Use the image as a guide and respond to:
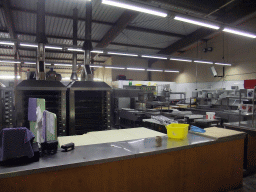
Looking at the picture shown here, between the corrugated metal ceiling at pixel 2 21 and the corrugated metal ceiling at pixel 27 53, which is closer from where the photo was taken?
the corrugated metal ceiling at pixel 2 21

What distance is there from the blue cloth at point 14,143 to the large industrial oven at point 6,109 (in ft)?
12.7

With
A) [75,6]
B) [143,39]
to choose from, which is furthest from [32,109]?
[143,39]

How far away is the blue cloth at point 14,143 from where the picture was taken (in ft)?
3.84

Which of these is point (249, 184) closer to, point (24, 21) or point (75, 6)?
point (75, 6)

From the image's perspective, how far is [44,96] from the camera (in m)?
3.02

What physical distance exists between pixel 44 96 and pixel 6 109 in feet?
7.39

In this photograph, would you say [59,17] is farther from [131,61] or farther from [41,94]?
[131,61]

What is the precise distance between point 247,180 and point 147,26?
7.83 m

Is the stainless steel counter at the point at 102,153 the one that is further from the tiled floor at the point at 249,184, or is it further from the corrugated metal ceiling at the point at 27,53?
the corrugated metal ceiling at the point at 27,53

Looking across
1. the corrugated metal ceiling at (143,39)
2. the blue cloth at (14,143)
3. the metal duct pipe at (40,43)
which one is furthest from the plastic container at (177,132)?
the corrugated metal ceiling at (143,39)

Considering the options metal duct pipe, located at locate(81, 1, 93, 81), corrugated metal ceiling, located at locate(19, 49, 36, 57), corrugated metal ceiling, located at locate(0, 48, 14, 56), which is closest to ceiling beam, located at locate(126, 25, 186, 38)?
metal duct pipe, located at locate(81, 1, 93, 81)

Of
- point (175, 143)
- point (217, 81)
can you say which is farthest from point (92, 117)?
point (217, 81)

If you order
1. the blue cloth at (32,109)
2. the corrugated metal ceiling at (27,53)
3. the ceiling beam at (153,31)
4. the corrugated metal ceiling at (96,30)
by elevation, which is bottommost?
the blue cloth at (32,109)

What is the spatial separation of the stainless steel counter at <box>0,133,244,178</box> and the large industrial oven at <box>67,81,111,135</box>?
1562 millimetres
